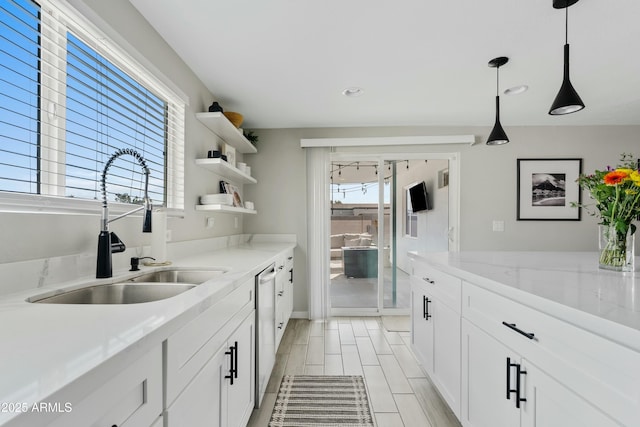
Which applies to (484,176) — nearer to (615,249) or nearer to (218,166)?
(615,249)

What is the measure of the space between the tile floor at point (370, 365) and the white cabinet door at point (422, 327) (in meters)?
0.20

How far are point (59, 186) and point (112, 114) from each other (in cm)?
52

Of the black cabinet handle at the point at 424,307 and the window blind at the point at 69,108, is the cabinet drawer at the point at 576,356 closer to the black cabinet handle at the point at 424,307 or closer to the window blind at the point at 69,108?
the black cabinet handle at the point at 424,307

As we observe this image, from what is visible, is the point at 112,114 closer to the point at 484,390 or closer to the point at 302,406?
the point at 302,406

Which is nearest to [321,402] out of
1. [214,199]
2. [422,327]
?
[422,327]

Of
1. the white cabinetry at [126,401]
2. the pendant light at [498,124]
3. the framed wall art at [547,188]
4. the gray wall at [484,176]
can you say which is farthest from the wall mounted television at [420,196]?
the white cabinetry at [126,401]

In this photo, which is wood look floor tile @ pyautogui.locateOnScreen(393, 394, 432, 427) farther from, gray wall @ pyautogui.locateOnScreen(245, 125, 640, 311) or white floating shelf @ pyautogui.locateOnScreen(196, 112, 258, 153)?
white floating shelf @ pyautogui.locateOnScreen(196, 112, 258, 153)

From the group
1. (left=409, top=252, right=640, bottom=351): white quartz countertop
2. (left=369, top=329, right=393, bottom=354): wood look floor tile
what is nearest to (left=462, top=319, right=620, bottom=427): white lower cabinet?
(left=409, top=252, right=640, bottom=351): white quartz countertop

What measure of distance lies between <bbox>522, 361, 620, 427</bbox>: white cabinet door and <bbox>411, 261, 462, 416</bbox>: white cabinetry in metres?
0.55

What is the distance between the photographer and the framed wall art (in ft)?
11.9

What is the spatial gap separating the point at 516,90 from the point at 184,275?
10.1 ft

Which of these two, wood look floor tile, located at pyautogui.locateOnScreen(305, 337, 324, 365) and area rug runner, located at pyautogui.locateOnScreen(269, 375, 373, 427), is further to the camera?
wood look floor tile, located at pyautogui.locateOnScreen(305, 337, 324, 365)

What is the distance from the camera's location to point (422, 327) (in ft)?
7.29

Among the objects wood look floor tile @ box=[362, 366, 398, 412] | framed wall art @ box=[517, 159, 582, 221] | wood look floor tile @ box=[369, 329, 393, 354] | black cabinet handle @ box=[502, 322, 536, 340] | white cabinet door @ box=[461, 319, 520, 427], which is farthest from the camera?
framed wall art @ box=[517, 159, 582, 221]
